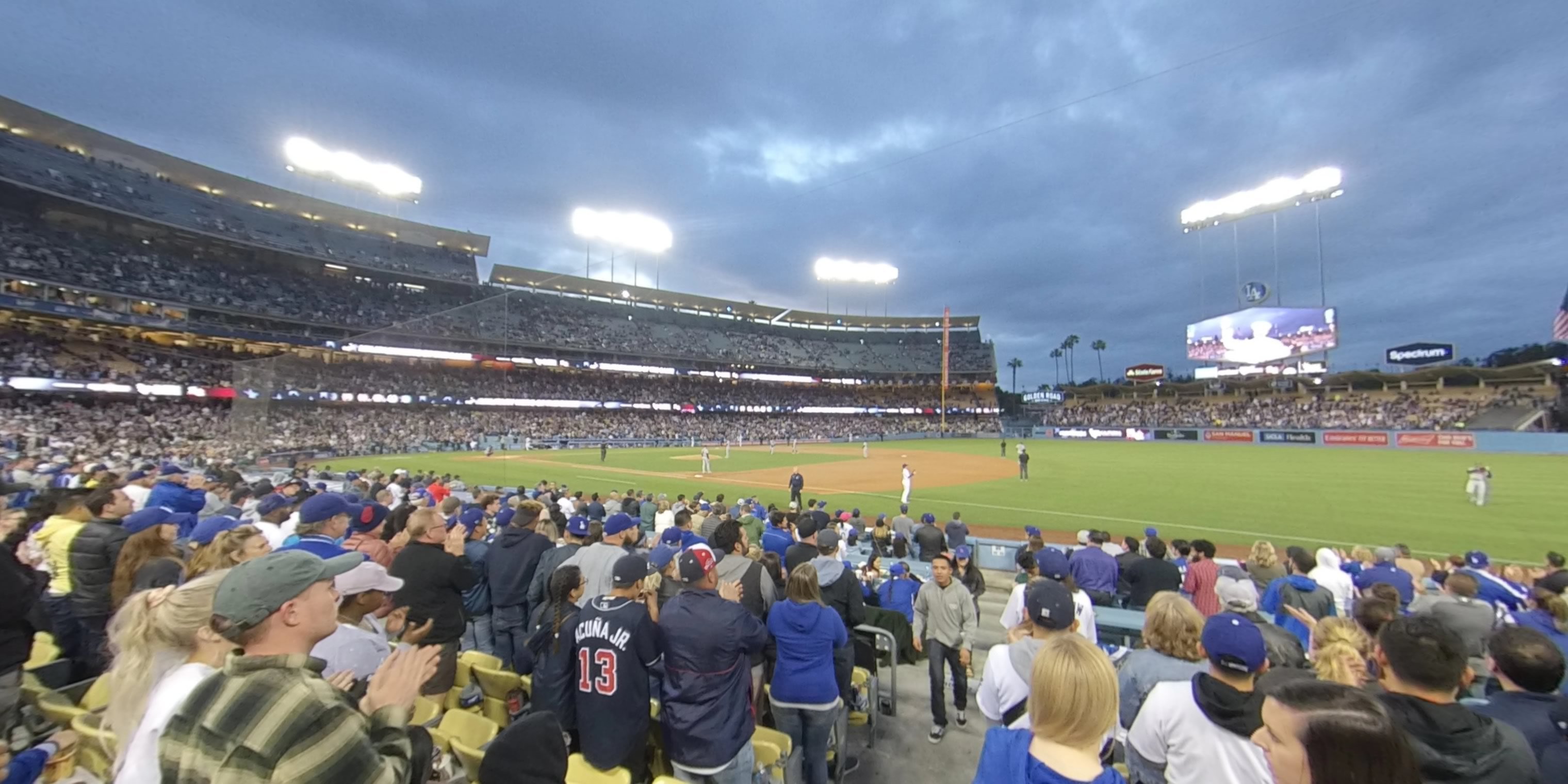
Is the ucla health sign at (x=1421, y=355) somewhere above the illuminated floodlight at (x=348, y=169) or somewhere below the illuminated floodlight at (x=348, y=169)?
below

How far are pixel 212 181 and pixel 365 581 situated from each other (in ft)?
218

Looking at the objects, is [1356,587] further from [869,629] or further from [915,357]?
[915,357]

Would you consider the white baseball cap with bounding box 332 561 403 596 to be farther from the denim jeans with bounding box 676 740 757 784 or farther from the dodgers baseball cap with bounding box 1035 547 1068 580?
the dodgers baseball cap with bounding box 1035 547 1068 580

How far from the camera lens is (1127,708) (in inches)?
158

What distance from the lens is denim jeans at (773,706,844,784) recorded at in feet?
14.7

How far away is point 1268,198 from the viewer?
53.2 meters

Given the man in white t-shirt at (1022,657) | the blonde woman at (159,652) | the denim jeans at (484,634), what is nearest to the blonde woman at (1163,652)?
the man in white t-shirt at (1022,657)

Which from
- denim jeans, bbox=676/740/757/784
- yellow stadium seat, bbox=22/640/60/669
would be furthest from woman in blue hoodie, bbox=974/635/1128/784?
yellow stadium seat, bbox=22/640/60/669

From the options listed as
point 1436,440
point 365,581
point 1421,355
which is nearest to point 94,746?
point 365,581

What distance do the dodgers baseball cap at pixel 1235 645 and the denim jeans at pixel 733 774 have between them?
2844mm

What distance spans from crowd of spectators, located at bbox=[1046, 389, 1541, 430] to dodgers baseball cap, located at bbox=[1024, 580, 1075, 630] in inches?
2519

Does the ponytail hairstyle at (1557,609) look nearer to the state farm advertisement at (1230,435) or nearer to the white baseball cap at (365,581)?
the white baseball cap at (365,581)

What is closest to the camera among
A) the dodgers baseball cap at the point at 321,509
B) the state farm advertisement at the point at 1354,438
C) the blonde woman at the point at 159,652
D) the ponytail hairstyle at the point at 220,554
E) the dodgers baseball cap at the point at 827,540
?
the blonde woman at the point at 159,652

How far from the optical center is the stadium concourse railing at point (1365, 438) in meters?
37.5
